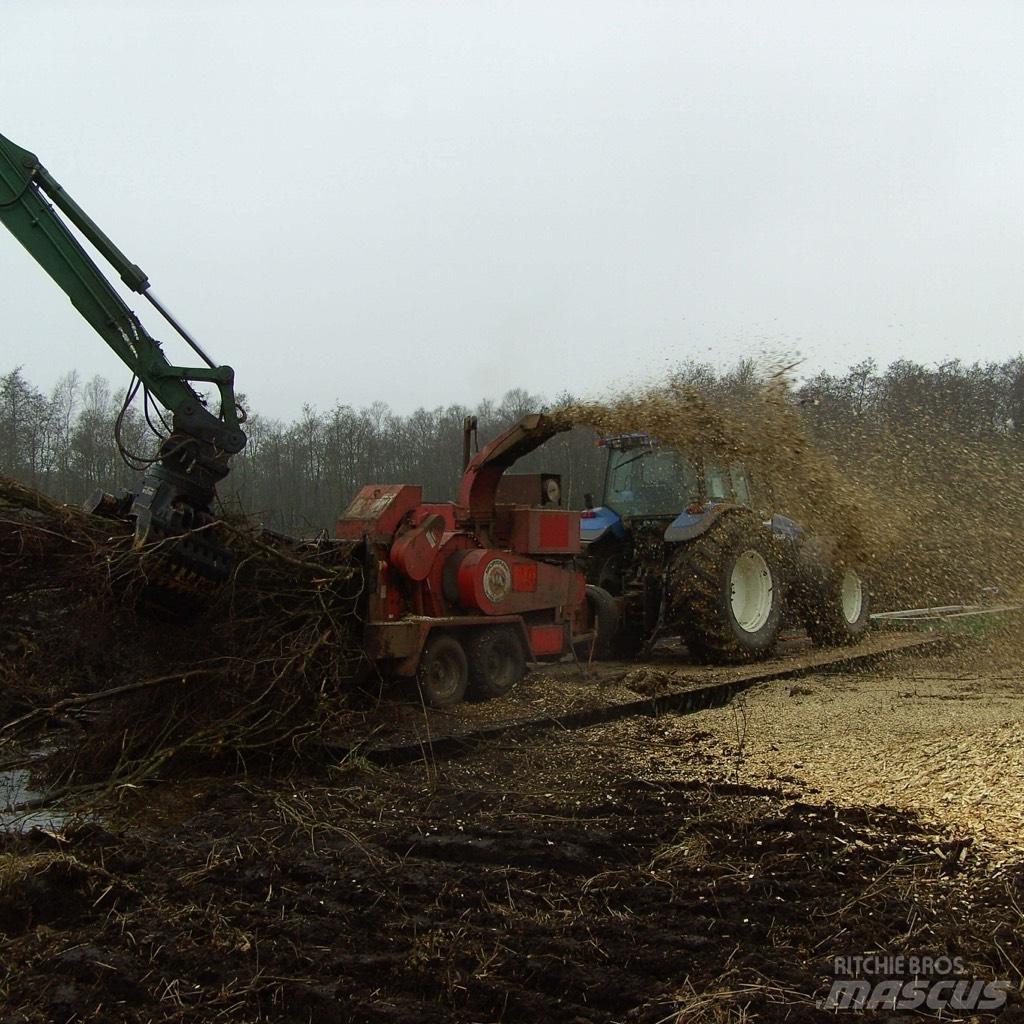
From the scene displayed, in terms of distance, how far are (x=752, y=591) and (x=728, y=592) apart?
2.50ft

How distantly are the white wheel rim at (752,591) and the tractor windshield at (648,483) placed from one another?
27.9 inches

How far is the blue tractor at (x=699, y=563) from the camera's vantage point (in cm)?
825

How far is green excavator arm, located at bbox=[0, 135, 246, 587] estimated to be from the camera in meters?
5.43

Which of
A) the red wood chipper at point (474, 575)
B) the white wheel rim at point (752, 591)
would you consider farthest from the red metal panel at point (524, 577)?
the white wheel rim at point (752, 591)

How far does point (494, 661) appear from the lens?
22.6 feet

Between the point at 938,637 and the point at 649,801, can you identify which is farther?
the point at 938,637

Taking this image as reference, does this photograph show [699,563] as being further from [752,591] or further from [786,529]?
[786,529]

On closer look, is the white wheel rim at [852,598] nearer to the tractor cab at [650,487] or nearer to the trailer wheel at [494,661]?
the tractor cab at [650,487]

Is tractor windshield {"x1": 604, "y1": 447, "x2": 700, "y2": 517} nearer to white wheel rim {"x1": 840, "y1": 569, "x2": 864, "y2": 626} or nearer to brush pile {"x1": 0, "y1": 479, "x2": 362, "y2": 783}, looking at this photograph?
white wheel rim {"x1": 840, "y1": 569, "x2": 864, "y2": 626}

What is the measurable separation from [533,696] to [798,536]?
3.85m

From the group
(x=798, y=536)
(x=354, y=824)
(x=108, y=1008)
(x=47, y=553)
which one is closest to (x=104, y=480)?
(x=798, y=536)

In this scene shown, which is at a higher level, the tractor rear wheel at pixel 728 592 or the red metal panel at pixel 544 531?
the red metal panel at pixel 544 531

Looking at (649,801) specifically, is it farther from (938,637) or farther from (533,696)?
(938,637)

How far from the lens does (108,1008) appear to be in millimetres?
2697
